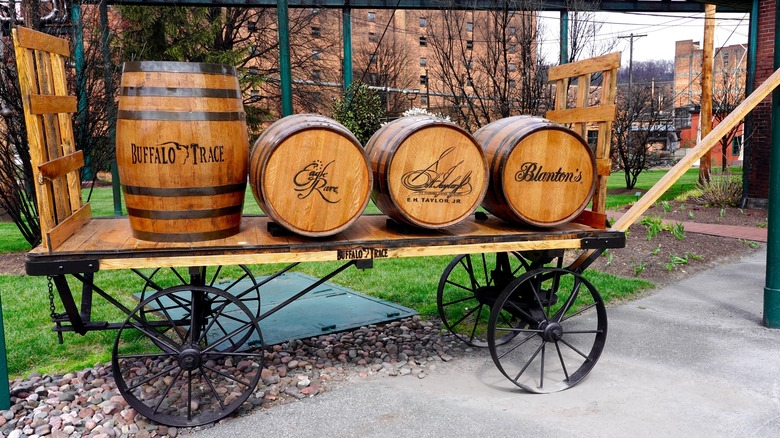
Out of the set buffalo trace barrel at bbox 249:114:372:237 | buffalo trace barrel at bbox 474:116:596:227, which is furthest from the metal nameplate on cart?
buffalo trace barrel at bbox 474:116:596:227

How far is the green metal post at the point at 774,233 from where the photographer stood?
509 centimetres

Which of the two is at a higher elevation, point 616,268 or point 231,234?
point 231,234

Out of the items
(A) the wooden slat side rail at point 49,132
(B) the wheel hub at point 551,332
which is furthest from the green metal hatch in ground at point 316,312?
(B) the wheel hub at point 551,332

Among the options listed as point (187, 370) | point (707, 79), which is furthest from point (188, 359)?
point (707, 79)

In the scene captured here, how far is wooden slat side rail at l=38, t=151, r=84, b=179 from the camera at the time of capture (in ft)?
10.4

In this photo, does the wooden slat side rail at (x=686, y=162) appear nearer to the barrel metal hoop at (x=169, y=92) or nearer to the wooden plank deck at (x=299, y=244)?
the wooden plank deck at (x=299, y=244)

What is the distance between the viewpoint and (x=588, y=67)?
411 cm

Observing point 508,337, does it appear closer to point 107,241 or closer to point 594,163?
point 594,163

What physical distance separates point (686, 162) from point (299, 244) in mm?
2827

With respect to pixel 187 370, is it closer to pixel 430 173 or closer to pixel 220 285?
pixel 430 173

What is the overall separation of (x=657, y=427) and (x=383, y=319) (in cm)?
247

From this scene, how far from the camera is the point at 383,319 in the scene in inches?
209

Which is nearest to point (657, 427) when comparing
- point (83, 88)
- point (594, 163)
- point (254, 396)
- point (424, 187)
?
point (594, 163)

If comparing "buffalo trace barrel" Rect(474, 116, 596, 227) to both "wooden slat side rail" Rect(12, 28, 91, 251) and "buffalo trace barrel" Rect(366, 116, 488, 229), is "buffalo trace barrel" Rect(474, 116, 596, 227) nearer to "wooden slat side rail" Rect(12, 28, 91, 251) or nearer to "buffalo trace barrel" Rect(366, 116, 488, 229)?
"buffalo trace barrel" Rect(366, 116, 488, 229)
